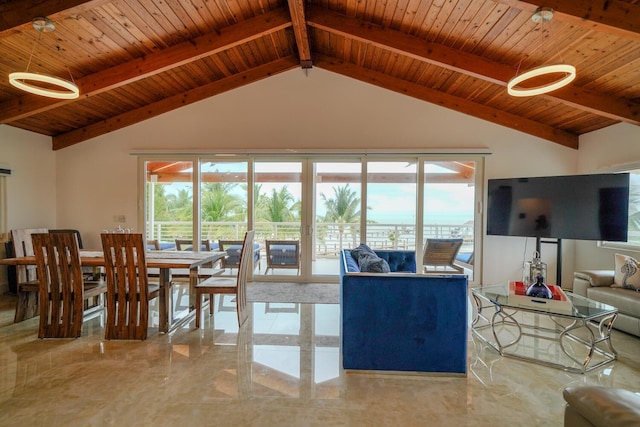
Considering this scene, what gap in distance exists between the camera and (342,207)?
4965 millimetres

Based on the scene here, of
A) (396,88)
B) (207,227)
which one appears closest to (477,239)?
(396,88)

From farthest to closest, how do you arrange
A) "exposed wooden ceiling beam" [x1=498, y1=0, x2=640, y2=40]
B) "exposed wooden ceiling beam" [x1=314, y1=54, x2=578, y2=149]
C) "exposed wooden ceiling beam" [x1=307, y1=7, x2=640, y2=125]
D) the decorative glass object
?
"exposed wooden ceiling beam" [x1=314, y1=54, x2=578, y2=149]
"exposed wooden ceiling beam" [x1=307, y1=7, x2=640, y2=125]
the decorative glass object
"exposed wooden ceiling beam" [x1=498, y1=0, x2=640, y2=40]

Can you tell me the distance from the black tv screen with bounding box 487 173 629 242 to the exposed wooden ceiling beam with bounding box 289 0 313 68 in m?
3.35

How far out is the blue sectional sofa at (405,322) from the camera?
212 centimetres

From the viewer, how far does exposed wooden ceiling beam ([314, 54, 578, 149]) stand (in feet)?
15.0

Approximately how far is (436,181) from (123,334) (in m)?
4.65

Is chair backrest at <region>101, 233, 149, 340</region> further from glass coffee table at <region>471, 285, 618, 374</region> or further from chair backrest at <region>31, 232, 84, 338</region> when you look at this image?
glass coffee table at <region>471, 285, 618, 374</region>

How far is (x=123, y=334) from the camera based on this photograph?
277 cm

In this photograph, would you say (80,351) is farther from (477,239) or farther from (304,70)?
(477,239)

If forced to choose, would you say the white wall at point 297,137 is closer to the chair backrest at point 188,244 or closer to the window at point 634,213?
the chair backrest at point 188,244

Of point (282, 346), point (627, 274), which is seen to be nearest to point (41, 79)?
point (282, 346)

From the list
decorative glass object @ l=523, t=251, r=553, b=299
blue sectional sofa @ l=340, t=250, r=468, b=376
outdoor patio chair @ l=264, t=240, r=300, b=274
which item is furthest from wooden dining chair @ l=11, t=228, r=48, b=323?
decorative glass object @ l=523, t=251, r=553, b=299

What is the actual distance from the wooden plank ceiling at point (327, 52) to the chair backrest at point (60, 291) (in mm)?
2068

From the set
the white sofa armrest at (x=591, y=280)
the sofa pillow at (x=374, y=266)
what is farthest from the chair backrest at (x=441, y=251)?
the sofa pillow at (x=374, y=266)
